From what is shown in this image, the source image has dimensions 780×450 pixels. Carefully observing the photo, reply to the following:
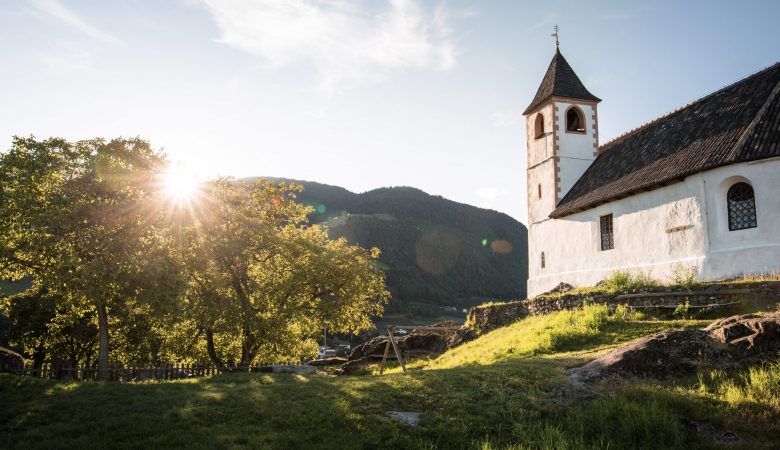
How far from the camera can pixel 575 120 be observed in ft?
108

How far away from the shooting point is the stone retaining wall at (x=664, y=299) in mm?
16750

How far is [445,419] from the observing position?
399 inches

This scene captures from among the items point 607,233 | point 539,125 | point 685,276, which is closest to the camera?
point 685,276

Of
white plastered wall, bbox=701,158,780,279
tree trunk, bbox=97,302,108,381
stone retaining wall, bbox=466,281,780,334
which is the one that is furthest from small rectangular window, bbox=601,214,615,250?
tree trunk, bbox=97,302,108,381

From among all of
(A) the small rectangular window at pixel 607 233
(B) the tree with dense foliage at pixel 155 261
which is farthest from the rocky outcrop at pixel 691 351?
(B) the tree with dense foliage at pixel 155 261

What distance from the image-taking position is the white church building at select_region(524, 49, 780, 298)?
19312 mm

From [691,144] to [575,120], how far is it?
10.9 m

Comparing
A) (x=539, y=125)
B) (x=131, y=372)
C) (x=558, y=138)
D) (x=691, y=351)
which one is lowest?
(x=131, y=372)

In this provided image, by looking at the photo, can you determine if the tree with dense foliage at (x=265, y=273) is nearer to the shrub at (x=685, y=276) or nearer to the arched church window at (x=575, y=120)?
the shrub at (x=685, y=276)

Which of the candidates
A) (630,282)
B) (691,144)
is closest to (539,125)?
(691,144)

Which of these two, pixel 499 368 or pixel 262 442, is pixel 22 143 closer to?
pixel 262 442

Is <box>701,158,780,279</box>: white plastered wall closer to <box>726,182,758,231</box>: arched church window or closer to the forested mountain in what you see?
<box>726,182,758,231</box>: arched church window

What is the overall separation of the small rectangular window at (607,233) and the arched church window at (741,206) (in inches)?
248

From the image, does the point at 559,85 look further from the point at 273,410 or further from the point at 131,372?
the point at 273,410
